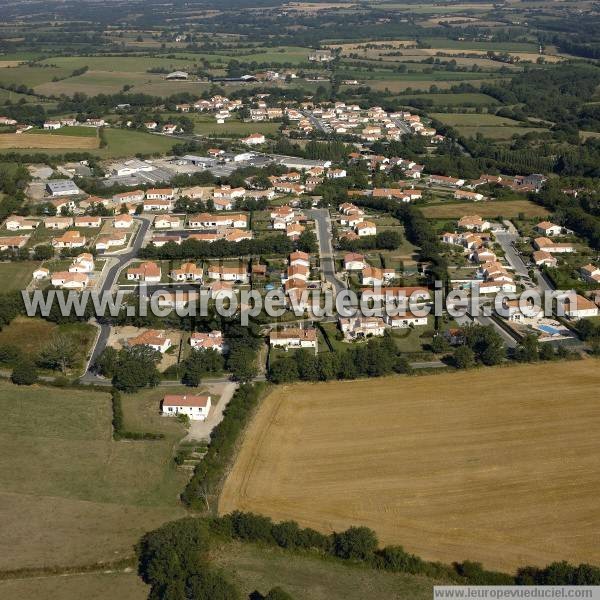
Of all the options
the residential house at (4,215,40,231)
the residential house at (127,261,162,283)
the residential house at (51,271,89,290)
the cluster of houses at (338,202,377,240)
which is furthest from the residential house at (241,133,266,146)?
the residential house at (51,271,89,290)

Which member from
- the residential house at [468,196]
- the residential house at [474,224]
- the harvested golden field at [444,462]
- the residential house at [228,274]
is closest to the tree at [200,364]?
the harvested golden field at [444,462]

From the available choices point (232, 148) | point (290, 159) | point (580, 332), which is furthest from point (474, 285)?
point (232, 148)

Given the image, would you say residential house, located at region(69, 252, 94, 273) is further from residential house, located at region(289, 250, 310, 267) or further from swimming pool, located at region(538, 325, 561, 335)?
swimming pool, located at region(538, 325, 561, 335)

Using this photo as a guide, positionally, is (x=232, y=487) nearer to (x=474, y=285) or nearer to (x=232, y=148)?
(x=474, y=285)

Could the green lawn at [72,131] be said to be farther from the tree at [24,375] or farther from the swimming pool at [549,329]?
the swimming pool at [549,329]

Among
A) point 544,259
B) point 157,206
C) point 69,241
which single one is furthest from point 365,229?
point 69,241

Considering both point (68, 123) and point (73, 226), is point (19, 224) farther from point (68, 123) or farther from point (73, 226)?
point (68, 123)
